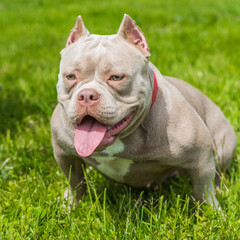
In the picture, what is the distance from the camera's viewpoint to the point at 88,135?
2125 millimetres

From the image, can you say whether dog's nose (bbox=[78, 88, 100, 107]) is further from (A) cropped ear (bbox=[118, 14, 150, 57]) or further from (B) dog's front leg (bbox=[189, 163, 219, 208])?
(B) dog's front leg (bbox=[189, 163, 219, 208])

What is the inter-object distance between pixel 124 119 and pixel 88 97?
10.1 inches

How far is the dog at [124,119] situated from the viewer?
2080 millimetres

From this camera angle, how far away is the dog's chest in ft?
7.81

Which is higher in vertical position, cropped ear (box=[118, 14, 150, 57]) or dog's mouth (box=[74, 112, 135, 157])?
cropped ear (box=[118, 14, 150, 57])

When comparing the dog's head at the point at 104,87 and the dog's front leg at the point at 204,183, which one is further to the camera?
the dog's front leg at the point at 204,183

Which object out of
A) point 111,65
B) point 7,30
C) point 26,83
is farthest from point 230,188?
point 7,30

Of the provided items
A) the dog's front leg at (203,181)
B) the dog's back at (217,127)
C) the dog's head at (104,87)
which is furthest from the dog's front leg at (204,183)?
the dog's head at (104,87)

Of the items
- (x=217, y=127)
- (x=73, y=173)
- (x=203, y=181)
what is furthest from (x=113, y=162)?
(x=217, y=127)

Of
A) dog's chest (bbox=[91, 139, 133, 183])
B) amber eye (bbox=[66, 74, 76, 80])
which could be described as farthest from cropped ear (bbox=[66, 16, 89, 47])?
dog's chest (bbox=[91, 139, 133, 183])

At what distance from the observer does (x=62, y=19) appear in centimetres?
741

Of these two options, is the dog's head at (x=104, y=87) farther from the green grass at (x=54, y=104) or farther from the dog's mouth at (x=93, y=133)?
the green grass at (x=54, y=104)

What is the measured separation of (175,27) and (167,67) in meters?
1.81

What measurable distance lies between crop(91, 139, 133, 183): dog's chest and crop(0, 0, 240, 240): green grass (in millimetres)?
154
